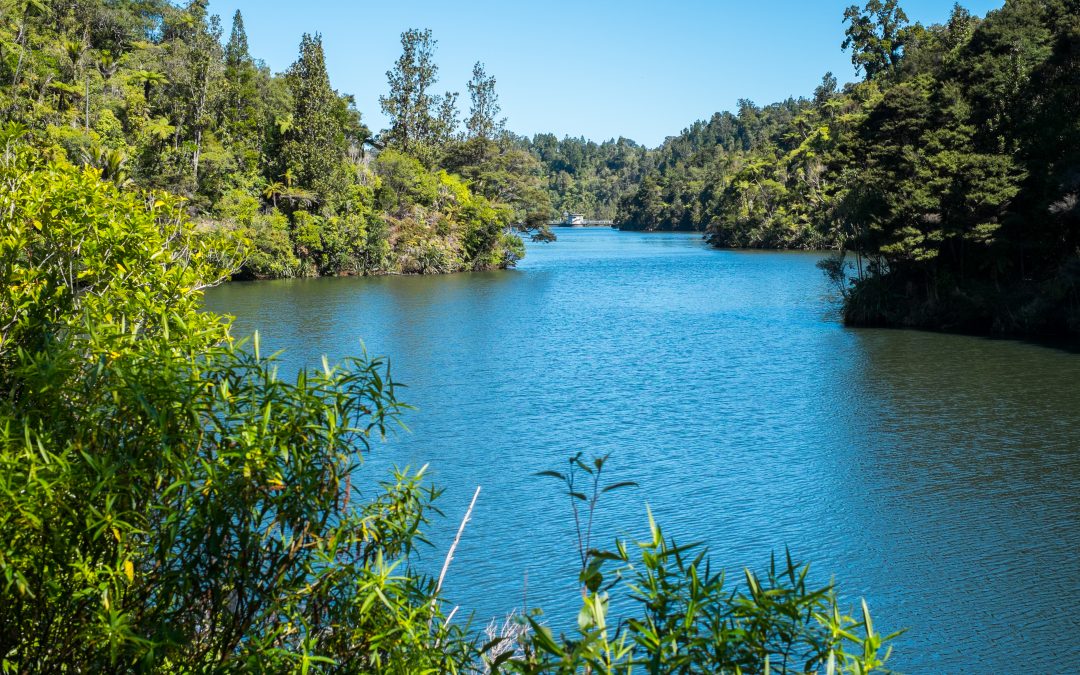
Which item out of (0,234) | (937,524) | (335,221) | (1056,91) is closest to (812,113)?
(335,221)

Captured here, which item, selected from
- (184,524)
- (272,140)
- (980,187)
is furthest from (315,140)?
(184,524)

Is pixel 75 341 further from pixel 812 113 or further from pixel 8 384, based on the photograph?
pixel 812 113

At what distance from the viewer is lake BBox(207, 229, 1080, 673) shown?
12.7m

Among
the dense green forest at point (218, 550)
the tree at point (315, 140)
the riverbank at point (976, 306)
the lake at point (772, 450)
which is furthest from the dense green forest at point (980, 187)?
the tree at point (315, 140)

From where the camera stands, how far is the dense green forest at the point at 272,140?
5012cm

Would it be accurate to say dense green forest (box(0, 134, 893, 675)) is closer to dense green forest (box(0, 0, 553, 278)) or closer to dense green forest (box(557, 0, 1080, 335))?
dense green forest (box(557, 0, 1080, 335))

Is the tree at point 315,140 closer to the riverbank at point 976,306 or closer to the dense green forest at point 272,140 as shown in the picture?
the dense green forest at point 272,140

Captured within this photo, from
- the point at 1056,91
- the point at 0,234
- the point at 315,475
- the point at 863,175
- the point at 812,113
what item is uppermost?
the point at 812,113

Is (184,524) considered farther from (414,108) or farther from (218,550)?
(414,108)

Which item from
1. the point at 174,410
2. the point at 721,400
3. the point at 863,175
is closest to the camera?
the point at 174,410

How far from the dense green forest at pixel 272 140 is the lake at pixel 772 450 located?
683 inches

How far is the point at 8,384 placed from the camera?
6195 mm

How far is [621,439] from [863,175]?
18.2 metres

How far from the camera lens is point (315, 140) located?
5850 centimetres
